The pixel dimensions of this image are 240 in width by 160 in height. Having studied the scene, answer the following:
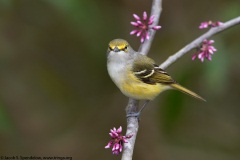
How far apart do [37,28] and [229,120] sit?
138 inches

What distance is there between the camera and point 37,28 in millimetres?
7301

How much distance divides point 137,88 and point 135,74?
0.90ft

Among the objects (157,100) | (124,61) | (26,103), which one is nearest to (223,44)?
(124,61)

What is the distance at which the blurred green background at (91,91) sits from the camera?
7031 mm

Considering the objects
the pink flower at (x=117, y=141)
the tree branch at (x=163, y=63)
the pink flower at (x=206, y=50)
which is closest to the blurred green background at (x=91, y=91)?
the tree branch at (x=163, y=63)

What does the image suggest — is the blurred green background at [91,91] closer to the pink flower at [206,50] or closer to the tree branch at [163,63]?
the tree branch at [163,63]

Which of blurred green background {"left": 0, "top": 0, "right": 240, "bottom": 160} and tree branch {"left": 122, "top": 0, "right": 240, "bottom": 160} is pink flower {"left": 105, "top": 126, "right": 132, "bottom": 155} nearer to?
tree branch {"left": 122, "top": 0, "right": 240, "bottom": 160}

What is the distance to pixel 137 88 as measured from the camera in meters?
5.62

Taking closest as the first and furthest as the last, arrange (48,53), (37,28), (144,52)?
1. (144,52)
2. (37,28)
3. (48,53)

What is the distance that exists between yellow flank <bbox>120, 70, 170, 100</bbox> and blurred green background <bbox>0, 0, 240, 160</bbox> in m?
0.95

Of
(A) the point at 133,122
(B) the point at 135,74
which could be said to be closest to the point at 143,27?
(B) the point at 135,74

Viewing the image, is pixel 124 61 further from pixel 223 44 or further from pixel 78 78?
pixel 78 78

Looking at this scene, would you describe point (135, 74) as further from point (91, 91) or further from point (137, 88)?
point (91, 91)

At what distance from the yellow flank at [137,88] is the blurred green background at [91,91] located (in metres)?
0.95
